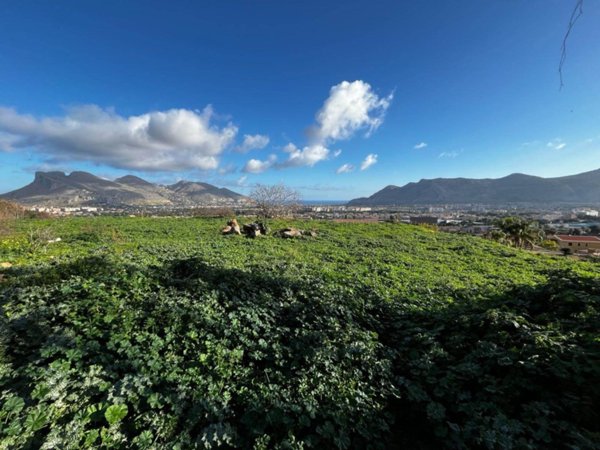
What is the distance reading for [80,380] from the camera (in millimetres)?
3035

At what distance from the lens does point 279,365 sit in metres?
3.81

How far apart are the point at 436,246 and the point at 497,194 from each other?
20767 centimetres

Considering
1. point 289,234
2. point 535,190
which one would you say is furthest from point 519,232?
point 535,190

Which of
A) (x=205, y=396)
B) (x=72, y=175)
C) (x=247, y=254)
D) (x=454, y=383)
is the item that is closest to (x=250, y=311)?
(x=205, y=396)

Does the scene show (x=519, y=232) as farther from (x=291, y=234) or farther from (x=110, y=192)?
(x=110, y=192)

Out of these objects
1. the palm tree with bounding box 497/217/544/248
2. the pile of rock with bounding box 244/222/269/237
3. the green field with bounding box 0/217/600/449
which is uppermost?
the pile of rock with bounding box 244/222/269/237

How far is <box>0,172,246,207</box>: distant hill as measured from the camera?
353 feet

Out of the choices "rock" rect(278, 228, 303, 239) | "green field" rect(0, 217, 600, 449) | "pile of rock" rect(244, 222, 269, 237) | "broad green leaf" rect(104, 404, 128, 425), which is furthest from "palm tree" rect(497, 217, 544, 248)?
"broad green leaf" rect(104, 404, 128, 425)

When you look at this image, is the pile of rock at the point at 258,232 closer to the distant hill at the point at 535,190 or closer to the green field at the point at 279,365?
the green field at the point at 279,365

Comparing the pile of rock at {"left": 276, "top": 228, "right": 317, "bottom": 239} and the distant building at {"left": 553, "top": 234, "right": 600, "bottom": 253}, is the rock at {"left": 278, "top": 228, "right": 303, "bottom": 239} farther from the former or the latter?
the distant building at {"left": 553, "top": 234, "right": 600, "bottom": 253}

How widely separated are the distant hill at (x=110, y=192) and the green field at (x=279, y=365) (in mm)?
101786

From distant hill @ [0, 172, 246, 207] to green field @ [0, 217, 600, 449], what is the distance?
10179cm

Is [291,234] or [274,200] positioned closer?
[291,234]

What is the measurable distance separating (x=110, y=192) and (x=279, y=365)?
163 meters
